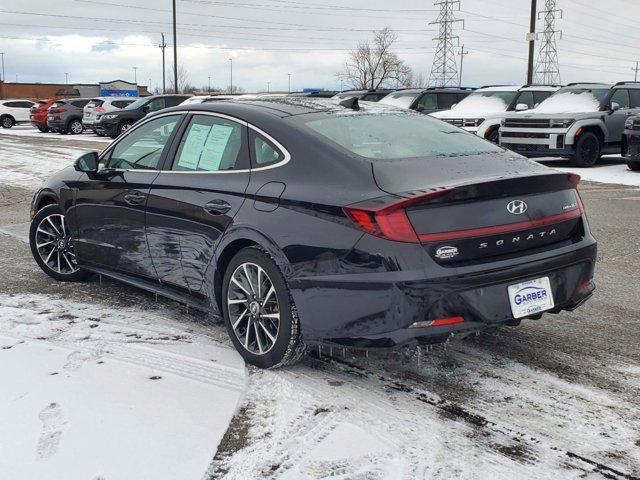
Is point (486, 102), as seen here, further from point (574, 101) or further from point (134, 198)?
point (134, 198)

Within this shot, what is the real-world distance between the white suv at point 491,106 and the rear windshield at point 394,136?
13.1 metres

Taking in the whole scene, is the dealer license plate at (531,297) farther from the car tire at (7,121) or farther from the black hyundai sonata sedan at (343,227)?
the car tire at (7,121)

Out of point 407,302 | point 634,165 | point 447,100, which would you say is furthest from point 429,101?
point 407,302

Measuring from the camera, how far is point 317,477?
9.36 feet

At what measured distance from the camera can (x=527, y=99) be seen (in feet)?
61.4

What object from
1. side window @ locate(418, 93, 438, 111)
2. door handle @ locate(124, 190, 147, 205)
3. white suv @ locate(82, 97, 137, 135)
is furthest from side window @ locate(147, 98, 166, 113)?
door handle @ locate(124, 190, 147, 205)

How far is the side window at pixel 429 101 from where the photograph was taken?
20672 millimetres

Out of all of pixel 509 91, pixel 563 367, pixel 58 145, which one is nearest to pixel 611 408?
pixel 563 367

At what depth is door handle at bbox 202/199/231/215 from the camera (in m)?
4.12

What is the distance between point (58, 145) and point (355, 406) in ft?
70.5

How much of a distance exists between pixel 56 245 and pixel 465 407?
391 cm

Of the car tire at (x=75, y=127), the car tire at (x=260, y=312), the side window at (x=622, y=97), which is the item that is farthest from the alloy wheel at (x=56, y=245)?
the car tire at (x=75, y=127)

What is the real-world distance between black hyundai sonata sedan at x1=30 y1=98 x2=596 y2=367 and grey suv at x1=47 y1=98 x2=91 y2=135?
2780 cm

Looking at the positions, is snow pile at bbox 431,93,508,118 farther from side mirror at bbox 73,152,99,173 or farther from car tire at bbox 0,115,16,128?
car tire at bbox 0,115,16,128
